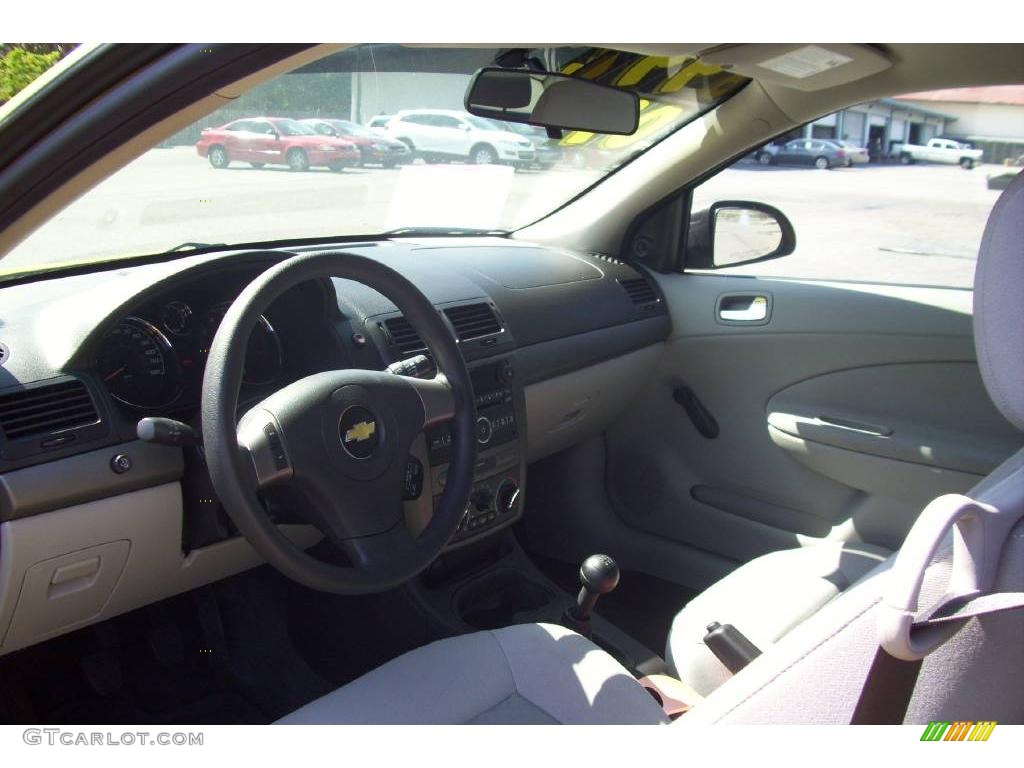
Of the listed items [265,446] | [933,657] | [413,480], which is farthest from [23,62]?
[933,657]

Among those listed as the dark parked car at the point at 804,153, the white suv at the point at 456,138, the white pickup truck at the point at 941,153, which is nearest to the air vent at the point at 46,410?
the white suv at the point at 456,138

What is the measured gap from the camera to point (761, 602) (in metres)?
2.17

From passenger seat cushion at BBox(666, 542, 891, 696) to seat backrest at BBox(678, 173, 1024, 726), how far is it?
789 mm

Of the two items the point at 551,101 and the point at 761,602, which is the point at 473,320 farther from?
the point at 761,602

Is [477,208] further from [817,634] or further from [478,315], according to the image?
[817,634]

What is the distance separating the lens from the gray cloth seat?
1.57 m

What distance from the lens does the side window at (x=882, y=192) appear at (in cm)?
264

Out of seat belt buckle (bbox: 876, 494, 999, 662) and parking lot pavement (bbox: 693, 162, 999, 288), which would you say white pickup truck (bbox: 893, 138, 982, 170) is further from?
seat belt buckle (bbox: 876, 494, 999, 662)

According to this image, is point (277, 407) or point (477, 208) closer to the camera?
point (277, 407)

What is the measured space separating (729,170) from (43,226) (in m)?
2.25

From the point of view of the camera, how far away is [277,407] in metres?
1.69

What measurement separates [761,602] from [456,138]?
1529 mm
